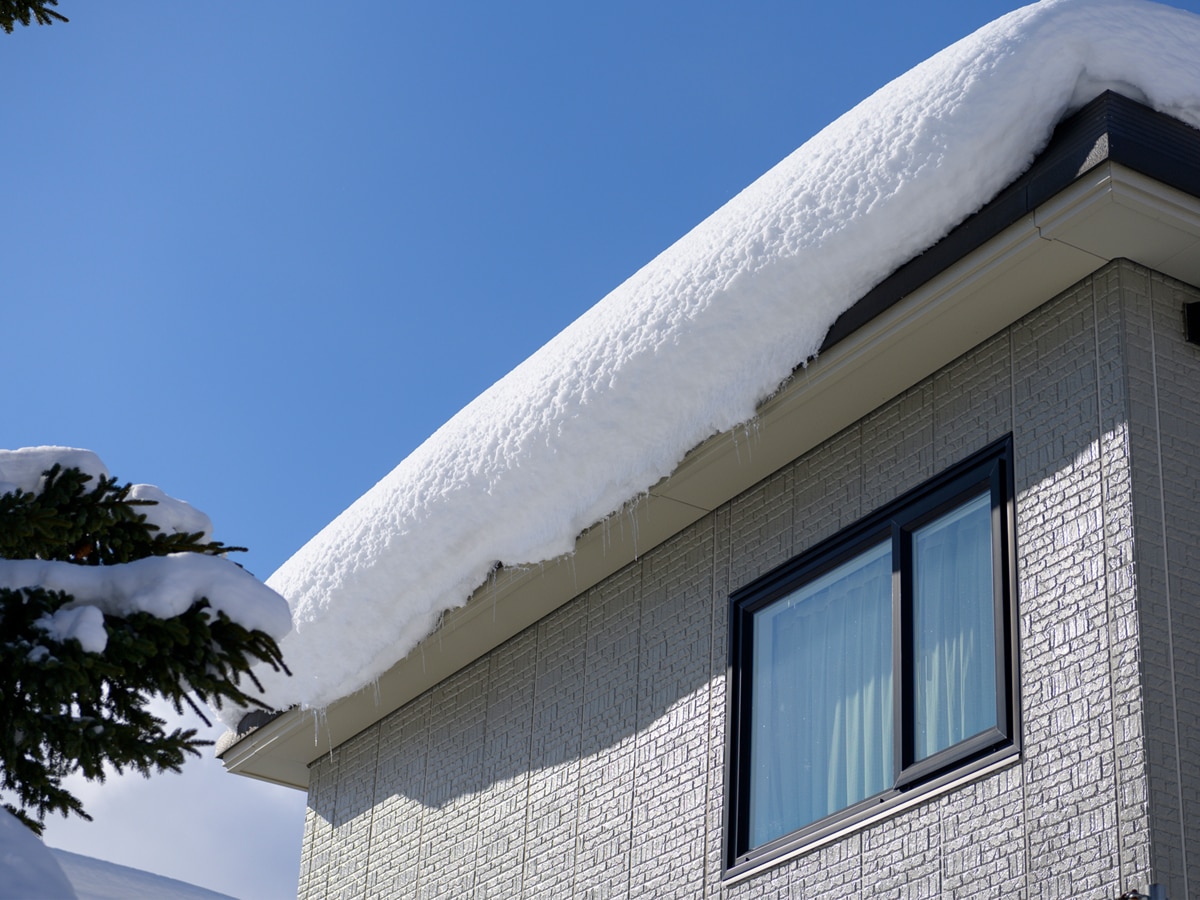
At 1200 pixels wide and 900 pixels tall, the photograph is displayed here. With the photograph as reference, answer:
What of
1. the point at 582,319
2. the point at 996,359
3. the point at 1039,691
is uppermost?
the point at 582,319

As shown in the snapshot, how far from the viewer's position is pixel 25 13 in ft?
12.6

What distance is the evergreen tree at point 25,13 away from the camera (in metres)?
3.79

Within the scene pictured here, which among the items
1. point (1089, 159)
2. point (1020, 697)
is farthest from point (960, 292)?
point (1020, 697)

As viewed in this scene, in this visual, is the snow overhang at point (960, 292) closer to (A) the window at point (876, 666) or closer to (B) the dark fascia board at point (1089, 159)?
(B) the dark fascia board at point (1089, 159)

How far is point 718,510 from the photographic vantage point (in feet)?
23.6

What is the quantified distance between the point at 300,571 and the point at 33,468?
4.97 metres

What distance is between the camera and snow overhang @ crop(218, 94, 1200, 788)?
16.8 feet

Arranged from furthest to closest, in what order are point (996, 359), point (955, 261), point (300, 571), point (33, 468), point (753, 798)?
1. point (300, 571)
2. point (753, 798)
3. point (996, 359)
4. point (955, 261)
5. point (33, 468)

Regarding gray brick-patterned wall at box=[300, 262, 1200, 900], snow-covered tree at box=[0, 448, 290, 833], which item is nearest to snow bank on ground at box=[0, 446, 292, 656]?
snow-covered tree at box=[0, 448, 290, 833]

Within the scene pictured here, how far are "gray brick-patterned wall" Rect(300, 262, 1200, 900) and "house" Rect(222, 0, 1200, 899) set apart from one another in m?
0.01

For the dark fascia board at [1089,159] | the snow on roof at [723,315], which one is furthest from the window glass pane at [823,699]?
the dark fascia board at [1089,159]

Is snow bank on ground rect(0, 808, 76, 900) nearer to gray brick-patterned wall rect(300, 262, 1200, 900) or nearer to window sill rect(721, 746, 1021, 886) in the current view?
gray brick-patterned wall rect(300, 262, 1200, 900)

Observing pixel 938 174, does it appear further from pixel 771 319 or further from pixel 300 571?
pixel 300 571

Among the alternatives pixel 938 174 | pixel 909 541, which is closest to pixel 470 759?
pixel 909 541
